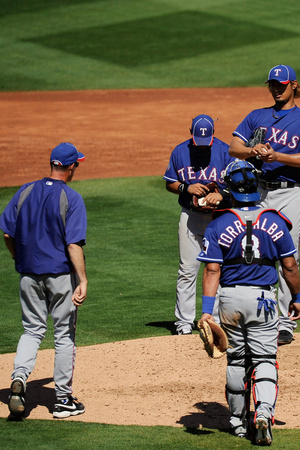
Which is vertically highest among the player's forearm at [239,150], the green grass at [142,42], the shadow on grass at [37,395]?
the green grass at [142,42]

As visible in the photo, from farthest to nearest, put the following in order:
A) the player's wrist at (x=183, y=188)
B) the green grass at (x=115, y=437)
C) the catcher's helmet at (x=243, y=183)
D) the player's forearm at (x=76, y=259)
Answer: the player's wrist at (x=183, y=188), the player's forearm at (x=76, y=259), the catcher's helmet at (x=243, y=183), the green grass at (x=115, y=437)

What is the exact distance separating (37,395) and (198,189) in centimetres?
243

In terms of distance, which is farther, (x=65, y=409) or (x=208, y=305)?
(x=65, y=409)

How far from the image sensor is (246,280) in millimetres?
5207

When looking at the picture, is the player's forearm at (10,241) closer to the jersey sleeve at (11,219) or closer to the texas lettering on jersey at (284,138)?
the jersey sleeve at (11,219)

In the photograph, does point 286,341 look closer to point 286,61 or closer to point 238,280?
point 238,280

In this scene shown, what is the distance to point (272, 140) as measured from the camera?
7.21 m

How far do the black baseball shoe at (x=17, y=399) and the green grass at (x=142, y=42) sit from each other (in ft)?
75.1

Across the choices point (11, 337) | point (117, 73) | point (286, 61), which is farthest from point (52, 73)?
point (11, 337)

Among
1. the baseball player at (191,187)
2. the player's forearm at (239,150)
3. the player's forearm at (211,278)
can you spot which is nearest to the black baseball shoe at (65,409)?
the player's forearm at (211,278)

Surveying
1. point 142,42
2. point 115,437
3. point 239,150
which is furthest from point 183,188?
point 142,42

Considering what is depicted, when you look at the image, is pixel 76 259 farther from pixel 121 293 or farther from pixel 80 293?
pixel 121 293

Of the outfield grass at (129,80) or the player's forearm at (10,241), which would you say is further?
the player's forearm at (10,241)

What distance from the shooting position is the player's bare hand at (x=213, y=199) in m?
7.46
